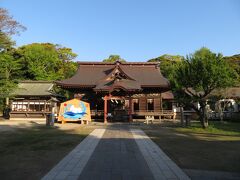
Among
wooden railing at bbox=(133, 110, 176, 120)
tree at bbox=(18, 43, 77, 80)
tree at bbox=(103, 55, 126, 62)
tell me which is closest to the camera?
wooden railing at bbox=(133, 110, 176, 120)

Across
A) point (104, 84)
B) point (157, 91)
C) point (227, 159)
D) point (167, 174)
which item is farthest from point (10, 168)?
point (157, 91)

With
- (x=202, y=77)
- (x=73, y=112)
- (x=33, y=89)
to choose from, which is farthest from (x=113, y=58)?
(x=202, y=77)

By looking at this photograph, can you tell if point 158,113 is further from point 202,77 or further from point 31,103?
point 31,103

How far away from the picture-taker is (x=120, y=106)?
102ft

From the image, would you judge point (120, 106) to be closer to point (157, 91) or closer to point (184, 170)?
point (157, 91)

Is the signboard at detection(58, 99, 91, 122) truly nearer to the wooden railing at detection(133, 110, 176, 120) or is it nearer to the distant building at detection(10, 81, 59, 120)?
the wooden railing at detection(133, 110, 176, 120)

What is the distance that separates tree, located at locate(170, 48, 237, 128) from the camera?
18078mm

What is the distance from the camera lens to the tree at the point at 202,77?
18.1 meters

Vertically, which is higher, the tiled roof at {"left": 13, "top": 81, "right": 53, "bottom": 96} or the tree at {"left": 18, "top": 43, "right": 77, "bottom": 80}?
the tree at {"left": 18, "top": 43, "right": 77, "bottom": 80}

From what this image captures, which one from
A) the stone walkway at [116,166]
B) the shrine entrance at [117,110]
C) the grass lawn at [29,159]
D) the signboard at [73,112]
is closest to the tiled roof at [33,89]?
the shrine entrance at [117,110]

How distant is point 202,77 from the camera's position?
1845 cm

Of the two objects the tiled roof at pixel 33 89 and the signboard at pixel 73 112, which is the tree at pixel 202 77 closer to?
the signboard at pixel 73 112

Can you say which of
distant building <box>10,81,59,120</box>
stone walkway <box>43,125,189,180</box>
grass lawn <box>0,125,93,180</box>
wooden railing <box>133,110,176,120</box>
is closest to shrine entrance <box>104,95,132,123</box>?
wooden railing <box>133,110,176,120</box>

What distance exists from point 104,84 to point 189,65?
12.3m
